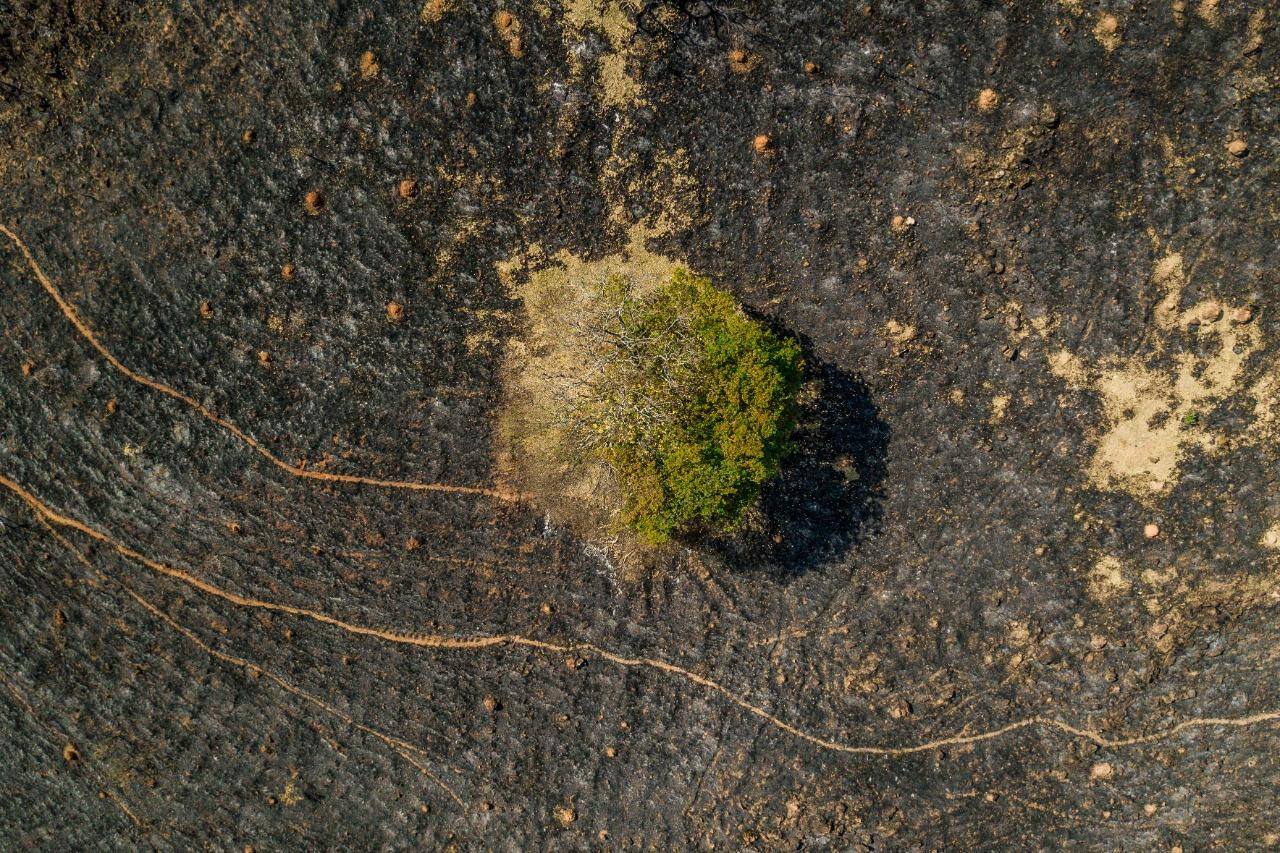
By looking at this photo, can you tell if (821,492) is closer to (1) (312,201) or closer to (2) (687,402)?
(2) (687,402)

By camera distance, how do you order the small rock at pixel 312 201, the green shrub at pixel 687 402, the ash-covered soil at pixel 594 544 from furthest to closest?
1. the small rock at pixel 312 201
2. the ash-covered soil at pixel 594 544
3. the green shrub at pixel 687 402

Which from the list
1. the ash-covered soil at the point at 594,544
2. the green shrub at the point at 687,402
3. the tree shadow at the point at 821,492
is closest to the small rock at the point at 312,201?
the ash-covered soil at the point at 594,544

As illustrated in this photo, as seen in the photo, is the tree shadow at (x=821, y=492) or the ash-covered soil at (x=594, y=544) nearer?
the ash-covered soil at (x=594, y=544)

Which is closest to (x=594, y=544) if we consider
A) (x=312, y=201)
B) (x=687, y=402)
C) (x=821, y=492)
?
(x=687, y=402)

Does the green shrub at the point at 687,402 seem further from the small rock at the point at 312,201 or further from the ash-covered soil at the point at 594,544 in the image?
the small rock at the point at 312,201

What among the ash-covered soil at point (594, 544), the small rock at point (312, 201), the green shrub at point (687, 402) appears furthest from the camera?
the small rock at point (312, 201)
